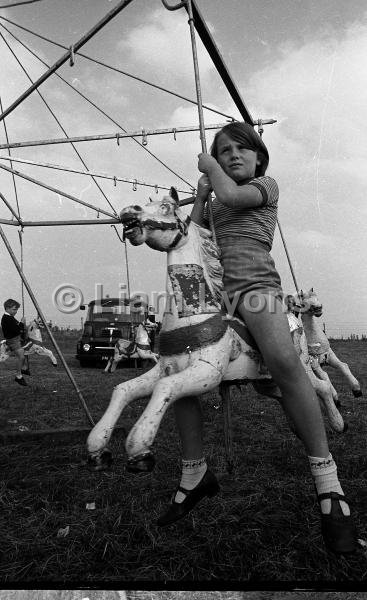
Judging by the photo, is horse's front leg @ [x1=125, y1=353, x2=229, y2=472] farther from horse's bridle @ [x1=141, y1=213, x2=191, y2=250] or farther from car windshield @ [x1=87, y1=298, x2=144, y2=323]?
car windshield @ [x1=87, y1=298, x2=144, y2=323]

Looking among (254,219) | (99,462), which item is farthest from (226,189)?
(99,462)

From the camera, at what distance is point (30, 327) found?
11.6 m

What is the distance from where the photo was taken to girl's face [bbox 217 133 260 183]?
1.85m

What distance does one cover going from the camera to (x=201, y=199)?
1.96 m

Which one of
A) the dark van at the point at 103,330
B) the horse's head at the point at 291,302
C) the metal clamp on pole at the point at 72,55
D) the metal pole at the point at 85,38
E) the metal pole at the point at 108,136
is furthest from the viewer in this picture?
the dark van at the point at 103,330

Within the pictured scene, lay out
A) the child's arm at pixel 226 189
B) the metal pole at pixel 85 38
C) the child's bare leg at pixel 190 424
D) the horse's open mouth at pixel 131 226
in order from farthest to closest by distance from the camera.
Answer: the metal pole at pixel 85 38
the child's bare leg at pixel 190 424
the child's arm at pixel 226 189
the horse's open mouth at pixel 131 226

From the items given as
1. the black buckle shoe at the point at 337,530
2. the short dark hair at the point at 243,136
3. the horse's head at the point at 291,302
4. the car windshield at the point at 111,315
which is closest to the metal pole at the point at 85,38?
the short dark hair at the point at 243,136

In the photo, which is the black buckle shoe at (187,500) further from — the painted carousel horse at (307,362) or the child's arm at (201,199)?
the child's arm at (201,199)

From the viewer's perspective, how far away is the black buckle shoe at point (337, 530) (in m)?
1.56

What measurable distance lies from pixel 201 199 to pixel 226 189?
1.07 feet

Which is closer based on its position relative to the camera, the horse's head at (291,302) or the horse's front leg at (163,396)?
the horse's front leg at (163,396)

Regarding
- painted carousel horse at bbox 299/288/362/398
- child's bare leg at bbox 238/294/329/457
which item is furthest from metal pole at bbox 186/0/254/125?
painted carousel horse at bbox 299/288/362/398

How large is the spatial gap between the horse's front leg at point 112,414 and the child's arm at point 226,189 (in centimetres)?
64

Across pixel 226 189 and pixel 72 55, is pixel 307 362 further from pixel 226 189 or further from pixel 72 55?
pixel 72 55
